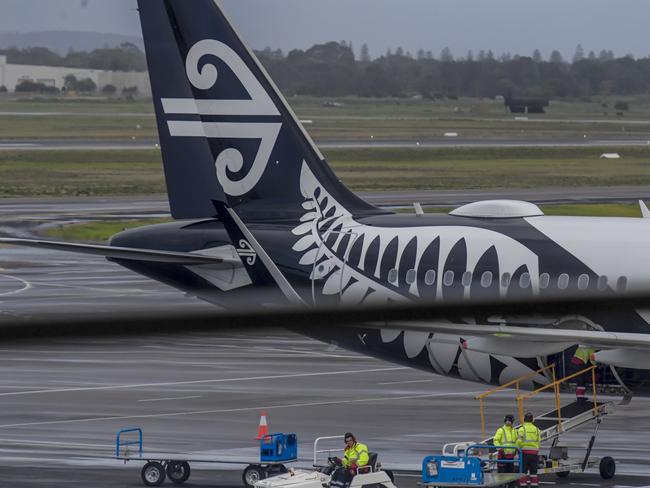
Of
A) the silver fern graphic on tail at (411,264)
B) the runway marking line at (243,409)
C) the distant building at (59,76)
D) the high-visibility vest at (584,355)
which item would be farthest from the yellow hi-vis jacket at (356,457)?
the distant building at (59,76)

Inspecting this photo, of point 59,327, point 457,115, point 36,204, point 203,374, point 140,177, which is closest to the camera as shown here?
point 59,327

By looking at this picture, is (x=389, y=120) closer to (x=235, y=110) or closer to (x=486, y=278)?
(x=235, y=110)

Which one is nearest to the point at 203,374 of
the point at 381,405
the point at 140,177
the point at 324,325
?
the point at 381,405

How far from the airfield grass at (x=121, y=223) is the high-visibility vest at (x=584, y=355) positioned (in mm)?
33085

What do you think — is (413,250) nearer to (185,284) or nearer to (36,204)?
(185,284)

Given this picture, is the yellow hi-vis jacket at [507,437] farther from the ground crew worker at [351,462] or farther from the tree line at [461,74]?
the tree line at [461,74]

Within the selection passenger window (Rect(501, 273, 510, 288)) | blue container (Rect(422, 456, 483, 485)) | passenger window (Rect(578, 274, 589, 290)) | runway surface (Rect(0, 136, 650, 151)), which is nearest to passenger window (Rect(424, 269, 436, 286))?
passenger window (Rect(501, 273, 510, 288))

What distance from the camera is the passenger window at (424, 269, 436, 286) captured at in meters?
21.1

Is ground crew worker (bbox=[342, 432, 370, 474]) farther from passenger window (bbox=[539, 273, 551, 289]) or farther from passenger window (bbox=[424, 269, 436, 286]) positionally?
passenger window (bbox=[539, 273, 551, 289])

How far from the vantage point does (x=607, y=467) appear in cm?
1934

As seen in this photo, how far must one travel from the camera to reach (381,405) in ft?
83.9

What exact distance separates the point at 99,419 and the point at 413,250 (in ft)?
23.3

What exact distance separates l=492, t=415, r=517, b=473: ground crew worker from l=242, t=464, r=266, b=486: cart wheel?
11.5ft

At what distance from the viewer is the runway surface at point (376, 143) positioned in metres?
106
